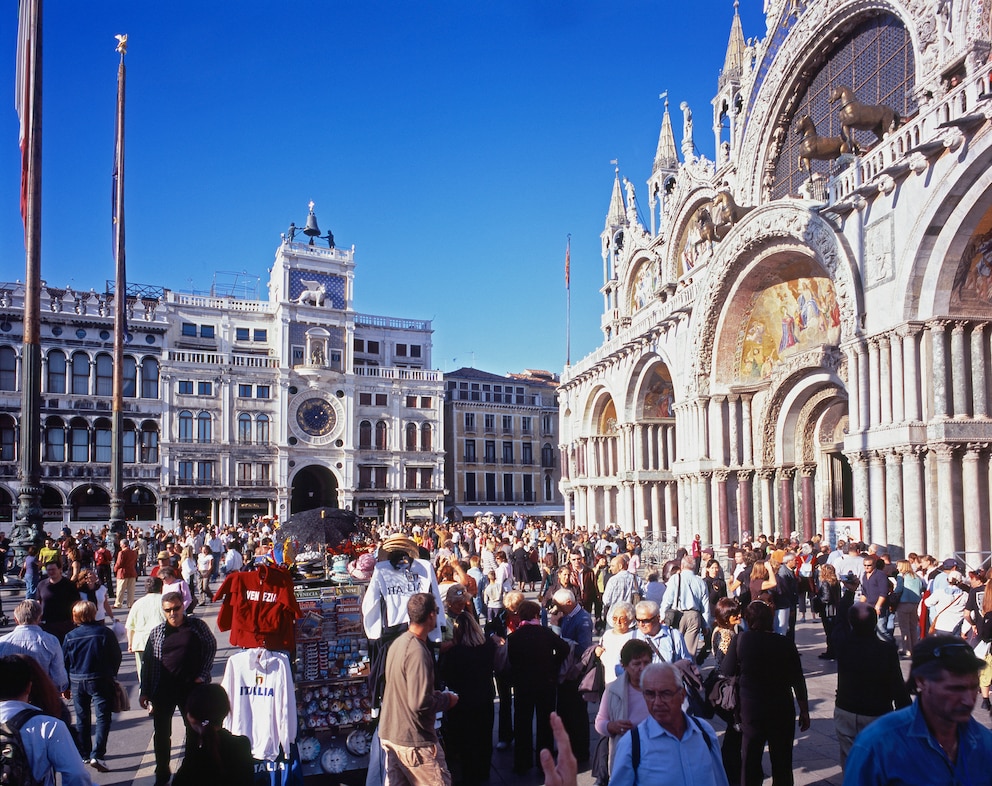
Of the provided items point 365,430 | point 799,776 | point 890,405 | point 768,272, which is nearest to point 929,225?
point 890,405

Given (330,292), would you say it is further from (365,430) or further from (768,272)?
(768,272)

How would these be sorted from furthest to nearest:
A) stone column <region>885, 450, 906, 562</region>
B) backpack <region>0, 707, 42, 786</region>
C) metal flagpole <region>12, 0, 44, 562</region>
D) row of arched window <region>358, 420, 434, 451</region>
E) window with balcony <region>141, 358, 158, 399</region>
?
row of arched window <region>358, 420, 434, 451</region>, window with balcony <region>141, 358, 158, 399</region>, stone column <region>885, 450, 906, 562</region>, metal flagpole <region>12, 0, 44, 562</region>, backpack <region>0, 707, 42, 786</region>

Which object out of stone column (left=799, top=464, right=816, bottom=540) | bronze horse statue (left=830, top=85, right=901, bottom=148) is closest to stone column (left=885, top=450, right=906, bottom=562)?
stone column (left=799, top=464, right=816, bottom=540)

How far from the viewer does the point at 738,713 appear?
6324 millimetres

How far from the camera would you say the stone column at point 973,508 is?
50.6 feet

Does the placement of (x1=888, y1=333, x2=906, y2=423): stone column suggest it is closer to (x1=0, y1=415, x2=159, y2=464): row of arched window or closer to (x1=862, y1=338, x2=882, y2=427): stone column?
(x1=862, y1=338, x2=882, y2=427): stone column

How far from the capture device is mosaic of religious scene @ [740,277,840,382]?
2123 centimetres

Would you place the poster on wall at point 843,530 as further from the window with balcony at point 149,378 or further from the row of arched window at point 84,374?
the window with balcony at point 149,378

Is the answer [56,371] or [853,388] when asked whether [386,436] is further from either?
[853,388]

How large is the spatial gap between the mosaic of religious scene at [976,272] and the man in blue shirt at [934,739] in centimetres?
1448

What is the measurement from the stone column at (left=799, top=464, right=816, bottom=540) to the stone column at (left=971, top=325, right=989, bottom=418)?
26.7ft

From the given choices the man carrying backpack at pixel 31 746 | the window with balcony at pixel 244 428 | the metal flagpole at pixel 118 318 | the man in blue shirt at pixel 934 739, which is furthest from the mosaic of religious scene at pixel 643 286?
the man carrying backpack at pixel 31 746

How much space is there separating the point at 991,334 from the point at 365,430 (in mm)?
41669

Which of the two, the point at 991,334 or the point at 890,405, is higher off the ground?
the point at 991,334
